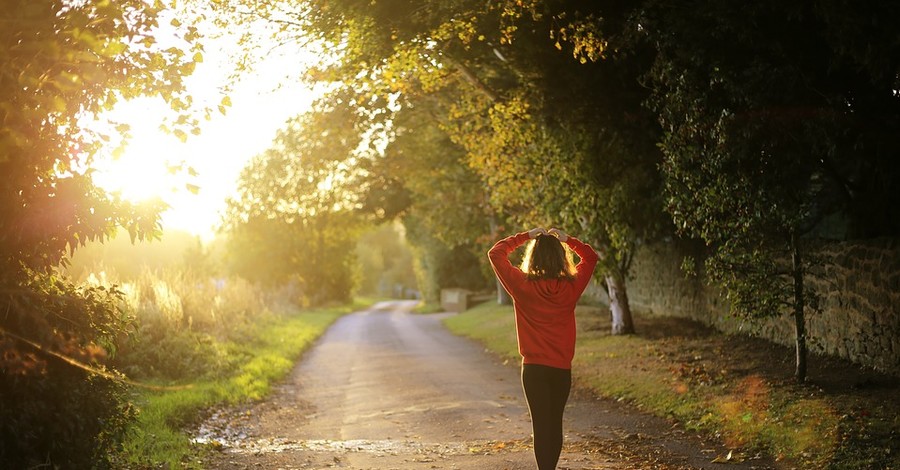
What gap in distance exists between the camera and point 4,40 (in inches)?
225

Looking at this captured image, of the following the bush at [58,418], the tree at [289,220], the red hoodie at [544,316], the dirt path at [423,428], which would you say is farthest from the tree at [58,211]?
the tree at [289,220]

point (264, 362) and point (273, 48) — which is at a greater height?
point (273, 48)

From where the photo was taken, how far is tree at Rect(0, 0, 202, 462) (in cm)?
577

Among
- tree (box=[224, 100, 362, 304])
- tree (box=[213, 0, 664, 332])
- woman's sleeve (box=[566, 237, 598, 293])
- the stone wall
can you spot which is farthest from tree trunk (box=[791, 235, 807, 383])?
tree (box=[224, 100, 362, 304])

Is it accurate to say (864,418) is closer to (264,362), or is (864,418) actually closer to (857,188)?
(857,188)

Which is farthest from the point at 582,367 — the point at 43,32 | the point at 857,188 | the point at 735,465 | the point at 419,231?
the point at 419,231

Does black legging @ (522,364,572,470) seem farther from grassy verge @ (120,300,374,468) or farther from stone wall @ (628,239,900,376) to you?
stone wall @ (628,239,900,376)

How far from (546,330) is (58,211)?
3.87 metres

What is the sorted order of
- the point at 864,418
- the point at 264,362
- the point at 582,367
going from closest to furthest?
the point at 864,418 < the point at 582,367 < the point at 264,362

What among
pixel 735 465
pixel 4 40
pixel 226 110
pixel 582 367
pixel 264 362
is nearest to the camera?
pixel 4 40

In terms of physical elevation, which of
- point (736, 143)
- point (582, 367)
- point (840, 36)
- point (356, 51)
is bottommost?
point (582, 367)

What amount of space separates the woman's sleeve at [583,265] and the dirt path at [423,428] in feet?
7.56

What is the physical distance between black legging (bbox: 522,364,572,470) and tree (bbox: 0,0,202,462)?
3.36 metres

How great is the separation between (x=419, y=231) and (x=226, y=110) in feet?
146
